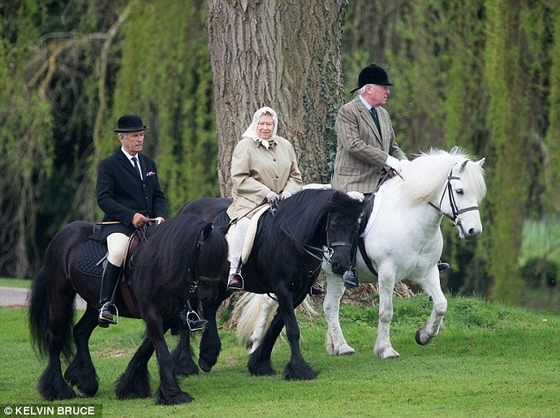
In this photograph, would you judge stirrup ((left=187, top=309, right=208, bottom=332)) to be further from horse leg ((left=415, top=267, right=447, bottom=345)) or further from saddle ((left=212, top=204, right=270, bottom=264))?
horse leg ((left=415, top=267, right=447, bottom=345))

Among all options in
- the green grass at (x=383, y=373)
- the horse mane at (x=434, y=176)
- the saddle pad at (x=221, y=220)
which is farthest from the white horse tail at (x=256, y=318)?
the horse mane at (x=434, y=176)

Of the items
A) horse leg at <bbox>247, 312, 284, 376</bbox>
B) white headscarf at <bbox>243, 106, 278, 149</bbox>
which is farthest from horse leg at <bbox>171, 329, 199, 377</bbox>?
white headscarf at <bbox>243, 106, 278, 149</bbox>

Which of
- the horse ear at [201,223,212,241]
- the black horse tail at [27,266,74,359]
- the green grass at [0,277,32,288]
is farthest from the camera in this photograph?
the green grass at [0,277,32,288]

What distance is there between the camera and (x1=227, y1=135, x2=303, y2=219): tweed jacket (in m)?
10.8

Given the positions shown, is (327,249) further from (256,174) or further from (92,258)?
(92,258)

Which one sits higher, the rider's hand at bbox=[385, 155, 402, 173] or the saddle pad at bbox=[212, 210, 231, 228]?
the rider's hand at bbox=[385, 155, 402, 173]

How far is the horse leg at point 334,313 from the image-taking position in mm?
11523

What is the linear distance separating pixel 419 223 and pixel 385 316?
0.91m

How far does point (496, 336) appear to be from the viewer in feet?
40.3

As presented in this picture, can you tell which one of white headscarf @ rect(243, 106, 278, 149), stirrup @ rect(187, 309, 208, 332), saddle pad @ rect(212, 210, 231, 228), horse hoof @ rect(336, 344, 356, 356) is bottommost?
horse hoof @ rect(336, 344, 356, 356)

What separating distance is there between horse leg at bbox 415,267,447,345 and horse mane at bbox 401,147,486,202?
81 cm

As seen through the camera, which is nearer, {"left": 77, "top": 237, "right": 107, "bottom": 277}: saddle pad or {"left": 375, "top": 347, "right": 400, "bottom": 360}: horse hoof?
{"left": 77, "top": 237, "right": 107, "bottom": 277}: saddle pad

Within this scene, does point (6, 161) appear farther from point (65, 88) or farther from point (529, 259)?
point (529, 259)

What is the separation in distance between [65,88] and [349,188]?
38.8 feet
